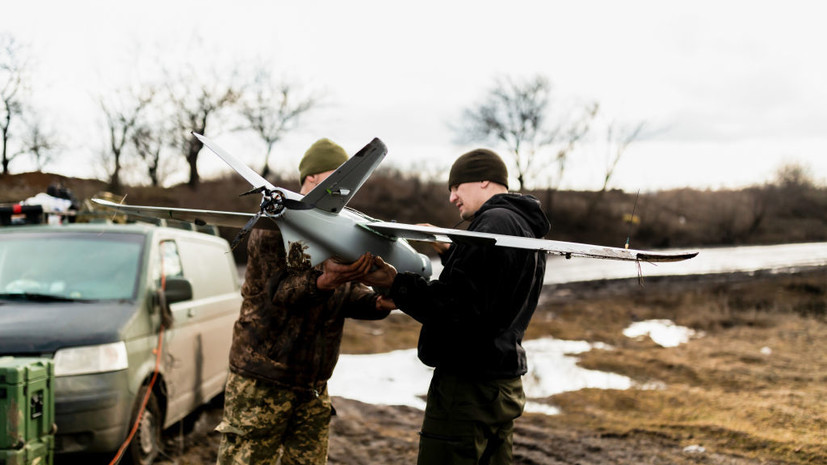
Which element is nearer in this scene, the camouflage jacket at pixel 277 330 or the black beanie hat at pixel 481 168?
the black beanie hat at pixel 481 168

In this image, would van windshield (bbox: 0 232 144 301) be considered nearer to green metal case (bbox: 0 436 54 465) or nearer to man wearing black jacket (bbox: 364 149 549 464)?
green metal case (bbox: 0 436 54 465)

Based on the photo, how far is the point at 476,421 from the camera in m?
2.43

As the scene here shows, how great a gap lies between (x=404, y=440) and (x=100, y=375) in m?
2.58

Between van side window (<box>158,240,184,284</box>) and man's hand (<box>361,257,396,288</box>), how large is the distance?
114 inches

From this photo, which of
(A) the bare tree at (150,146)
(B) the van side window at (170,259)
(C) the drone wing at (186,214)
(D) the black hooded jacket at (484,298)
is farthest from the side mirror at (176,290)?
(A) the bare tree at (150,146)

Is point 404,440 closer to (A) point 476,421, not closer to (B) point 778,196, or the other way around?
(A) point 476,421

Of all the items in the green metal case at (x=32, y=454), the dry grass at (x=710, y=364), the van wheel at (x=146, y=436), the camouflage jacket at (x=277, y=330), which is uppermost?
the camouflage jacket at (x=277, y=330)

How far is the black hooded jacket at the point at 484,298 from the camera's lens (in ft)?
7.45

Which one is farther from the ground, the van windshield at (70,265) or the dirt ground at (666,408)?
the van windshield at (70,265)

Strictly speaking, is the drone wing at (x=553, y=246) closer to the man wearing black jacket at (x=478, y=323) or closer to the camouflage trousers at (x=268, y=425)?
the man wearing black jacket at (x=478, y=323)

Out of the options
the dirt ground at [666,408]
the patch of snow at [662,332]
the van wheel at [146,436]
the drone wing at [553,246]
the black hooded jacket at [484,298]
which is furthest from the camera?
the patch of snow at [662,332]

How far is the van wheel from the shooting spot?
154 inches

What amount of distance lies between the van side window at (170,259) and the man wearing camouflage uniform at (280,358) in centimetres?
199

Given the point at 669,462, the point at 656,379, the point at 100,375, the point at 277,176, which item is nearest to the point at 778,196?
the point at 277,176
